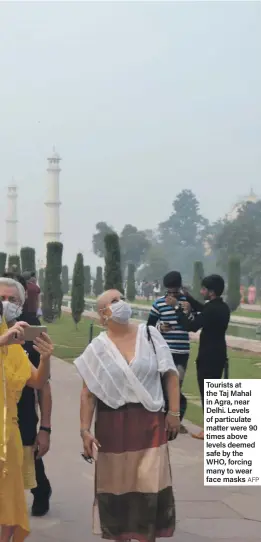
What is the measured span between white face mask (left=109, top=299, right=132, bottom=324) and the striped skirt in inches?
13.9

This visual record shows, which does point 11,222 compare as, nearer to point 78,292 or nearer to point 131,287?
point 131,287

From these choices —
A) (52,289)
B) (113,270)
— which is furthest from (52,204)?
(113,270)

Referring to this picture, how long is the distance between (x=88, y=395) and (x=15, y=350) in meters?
0.39

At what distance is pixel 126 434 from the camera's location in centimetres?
340

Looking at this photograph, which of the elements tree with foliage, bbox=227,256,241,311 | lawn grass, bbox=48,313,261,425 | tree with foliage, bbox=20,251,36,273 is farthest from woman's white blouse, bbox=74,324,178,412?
tree with foliage, bbox=227,256,241,311

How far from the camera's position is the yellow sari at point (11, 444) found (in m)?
3.20

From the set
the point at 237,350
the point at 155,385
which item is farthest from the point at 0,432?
the point at 237,350

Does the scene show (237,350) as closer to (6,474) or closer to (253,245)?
(6,474)

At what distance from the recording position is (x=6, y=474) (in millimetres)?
3215

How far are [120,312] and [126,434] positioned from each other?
1.63 ft
